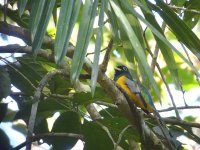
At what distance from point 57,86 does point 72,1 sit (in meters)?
1.24

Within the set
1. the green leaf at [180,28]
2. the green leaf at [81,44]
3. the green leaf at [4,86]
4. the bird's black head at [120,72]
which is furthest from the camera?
the bird's black head at [120,72]

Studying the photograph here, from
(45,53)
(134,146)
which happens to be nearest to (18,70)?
(45,53)

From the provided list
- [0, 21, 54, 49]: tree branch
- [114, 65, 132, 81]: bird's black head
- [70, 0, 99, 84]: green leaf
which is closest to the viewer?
[70, 0, 99, 84]: green leaf

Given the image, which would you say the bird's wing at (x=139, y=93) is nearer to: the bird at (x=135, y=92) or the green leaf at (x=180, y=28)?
the bird at (x=135, y=92)

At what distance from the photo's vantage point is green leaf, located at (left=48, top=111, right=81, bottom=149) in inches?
96.2

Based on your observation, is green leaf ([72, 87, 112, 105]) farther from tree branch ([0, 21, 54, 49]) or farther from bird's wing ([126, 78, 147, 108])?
bird's wing ([126, 78, 147, 108])

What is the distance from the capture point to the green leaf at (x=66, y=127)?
244 centimetres

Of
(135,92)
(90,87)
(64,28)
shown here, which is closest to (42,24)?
(64,28)

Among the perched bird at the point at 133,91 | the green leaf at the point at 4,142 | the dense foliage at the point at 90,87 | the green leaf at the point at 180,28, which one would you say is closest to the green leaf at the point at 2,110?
the dense foliage at the point at 90,87

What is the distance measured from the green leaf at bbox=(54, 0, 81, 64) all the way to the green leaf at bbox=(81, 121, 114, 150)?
105 cm

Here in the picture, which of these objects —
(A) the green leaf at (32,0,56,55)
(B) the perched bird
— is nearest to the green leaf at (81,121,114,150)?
(B) the perched bird

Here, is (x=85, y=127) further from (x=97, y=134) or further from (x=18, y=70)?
(x=18, y=70)

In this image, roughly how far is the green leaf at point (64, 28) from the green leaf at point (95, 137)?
1.05 metres

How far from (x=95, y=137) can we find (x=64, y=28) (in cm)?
111
